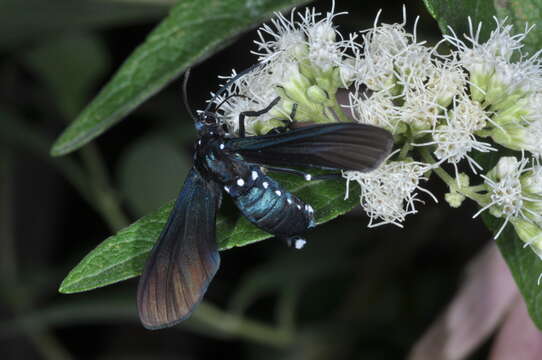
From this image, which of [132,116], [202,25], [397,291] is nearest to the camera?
[202,25]

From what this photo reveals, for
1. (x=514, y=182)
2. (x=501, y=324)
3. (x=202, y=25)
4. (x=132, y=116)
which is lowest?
(x=501, y=324)

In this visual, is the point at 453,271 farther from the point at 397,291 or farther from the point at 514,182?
the point at 514,182

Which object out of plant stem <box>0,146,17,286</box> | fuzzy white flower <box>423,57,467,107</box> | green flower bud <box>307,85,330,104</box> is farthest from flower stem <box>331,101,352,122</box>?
plant stem <box>0,146,17,286</box>

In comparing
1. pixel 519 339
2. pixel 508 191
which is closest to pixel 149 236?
pixel 508 191

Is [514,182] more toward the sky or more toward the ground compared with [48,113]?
more toward the sky

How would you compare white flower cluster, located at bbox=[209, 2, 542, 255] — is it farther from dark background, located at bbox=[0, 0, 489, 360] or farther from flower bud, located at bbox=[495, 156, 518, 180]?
dark background, located at bbox=[0, 0, 489, 360]

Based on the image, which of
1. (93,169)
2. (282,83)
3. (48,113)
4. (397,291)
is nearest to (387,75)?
(282,83)
